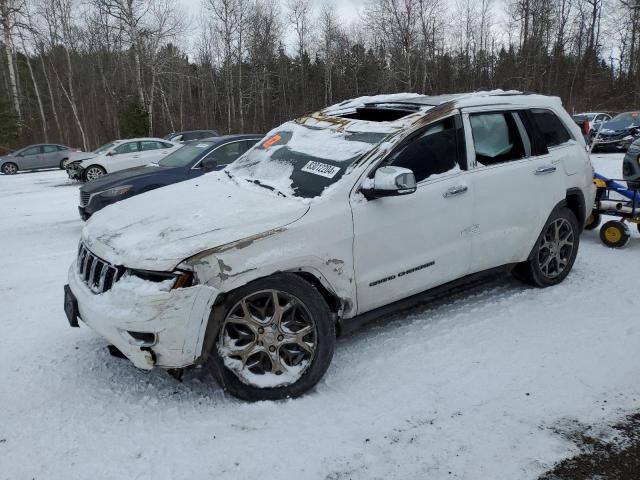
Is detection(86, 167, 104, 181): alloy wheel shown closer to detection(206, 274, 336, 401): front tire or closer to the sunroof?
the sunroof

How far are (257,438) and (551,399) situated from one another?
1.79 meters

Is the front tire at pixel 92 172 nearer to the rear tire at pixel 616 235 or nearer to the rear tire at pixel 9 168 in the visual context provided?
the rear tire at pixel 9 168

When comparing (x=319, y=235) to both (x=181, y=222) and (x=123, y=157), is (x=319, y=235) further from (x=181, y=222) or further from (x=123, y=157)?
(x=123, y=157)

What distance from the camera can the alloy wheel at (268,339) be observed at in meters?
3.07

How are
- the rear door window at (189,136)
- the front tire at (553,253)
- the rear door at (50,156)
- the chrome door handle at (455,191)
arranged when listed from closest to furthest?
1. the chrome door handle at (455,191)
2. the front tire at (553,253)
3. the rear door at (50,156)
4. the rear door window at (189,136)

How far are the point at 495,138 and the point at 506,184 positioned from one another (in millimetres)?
423

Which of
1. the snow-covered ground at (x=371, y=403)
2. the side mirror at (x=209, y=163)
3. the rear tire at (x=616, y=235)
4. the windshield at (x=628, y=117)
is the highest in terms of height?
the windshield at (x=628, y=117)

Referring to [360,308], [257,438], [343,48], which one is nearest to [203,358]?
[257,438]

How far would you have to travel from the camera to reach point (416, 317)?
172 inches

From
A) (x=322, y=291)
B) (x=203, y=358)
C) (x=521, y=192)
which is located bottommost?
(x=203, y=358)

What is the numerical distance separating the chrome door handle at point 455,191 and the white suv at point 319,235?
0.04ft

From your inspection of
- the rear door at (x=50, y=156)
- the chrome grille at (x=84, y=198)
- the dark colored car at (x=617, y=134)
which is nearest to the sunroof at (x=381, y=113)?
the chrome grille at (x=84, y=198)

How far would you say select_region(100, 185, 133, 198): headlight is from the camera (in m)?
7.67

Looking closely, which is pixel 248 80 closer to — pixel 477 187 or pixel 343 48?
pixel 343 48
